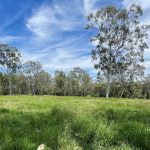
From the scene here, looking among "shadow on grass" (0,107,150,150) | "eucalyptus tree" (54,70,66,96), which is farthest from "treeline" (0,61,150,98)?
"shadow on grass" (0,107,150,150)

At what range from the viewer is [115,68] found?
62031 mm

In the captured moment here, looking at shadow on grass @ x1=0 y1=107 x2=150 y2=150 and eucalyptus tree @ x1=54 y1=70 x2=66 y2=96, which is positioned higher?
eucalyptus tree @ x1=54 y1=70 x2=66 y2=96

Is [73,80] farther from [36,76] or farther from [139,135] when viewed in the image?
[139,135]

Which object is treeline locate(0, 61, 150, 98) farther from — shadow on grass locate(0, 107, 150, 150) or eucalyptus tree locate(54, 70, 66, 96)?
shadow on grass locate(0, 107, 150, 150)

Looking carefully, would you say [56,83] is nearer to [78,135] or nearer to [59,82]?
[59,82]

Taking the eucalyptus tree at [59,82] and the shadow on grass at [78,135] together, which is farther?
the eucalyptus tree at [59,82]

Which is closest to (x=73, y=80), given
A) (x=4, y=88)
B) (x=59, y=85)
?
(x=59, y=85)

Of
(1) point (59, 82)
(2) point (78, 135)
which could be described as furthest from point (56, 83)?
(2) point (78, 135)

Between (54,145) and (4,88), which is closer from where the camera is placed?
(54,145)

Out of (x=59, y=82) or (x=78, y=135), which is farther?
(x=59, y=82)

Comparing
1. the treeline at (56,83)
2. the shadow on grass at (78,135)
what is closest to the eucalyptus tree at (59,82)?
the treeline at (56,83)

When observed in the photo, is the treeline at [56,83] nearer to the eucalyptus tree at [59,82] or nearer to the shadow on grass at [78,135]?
the eucalyptus tree at [59,82]

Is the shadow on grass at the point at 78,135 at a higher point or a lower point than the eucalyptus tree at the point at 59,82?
lower

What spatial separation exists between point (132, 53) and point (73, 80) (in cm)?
→ 10115
